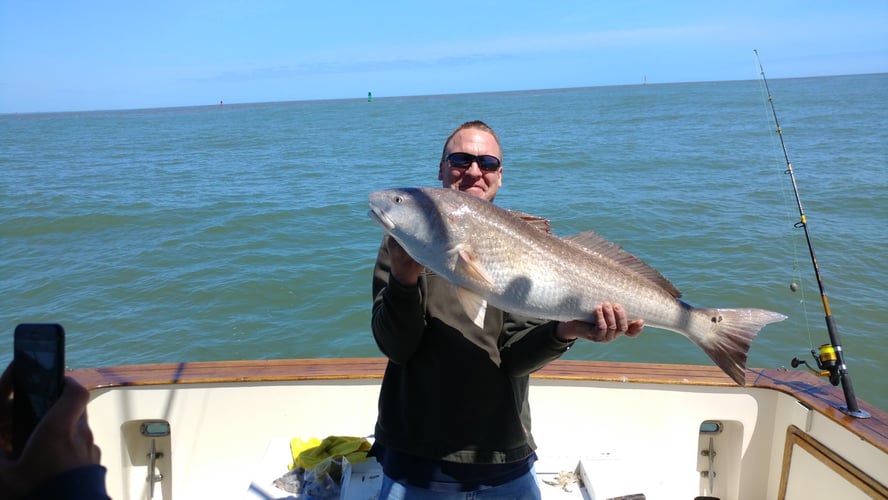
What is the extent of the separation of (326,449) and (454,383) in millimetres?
1778

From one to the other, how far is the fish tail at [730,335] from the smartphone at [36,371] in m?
2.40

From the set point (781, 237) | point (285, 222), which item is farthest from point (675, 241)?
point (285, 222)

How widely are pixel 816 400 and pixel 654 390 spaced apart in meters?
0.96

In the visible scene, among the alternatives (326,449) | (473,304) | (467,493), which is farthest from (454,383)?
(326,449)

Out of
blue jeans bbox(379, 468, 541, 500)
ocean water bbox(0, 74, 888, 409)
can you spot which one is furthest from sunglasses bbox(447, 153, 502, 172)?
ocean water bbox(0, 74, 888, 409)

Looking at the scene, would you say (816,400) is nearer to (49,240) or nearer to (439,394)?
(439,394)

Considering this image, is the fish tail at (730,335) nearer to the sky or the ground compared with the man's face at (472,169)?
nearer to the ground

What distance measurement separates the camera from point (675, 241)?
13.7 meters

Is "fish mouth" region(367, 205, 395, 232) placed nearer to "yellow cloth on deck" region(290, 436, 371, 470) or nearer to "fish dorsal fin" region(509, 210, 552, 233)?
"fish dorsal fin" region(509, 210, 552, 233)

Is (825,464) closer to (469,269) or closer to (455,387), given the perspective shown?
(455,387)

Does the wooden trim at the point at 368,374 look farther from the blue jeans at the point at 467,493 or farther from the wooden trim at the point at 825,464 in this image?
the blue jeans at the point at 467,493

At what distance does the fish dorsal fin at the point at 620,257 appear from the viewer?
2672 mm

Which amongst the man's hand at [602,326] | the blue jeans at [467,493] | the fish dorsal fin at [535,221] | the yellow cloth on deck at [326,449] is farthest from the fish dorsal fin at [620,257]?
the yellow cloth on deck at [326,449]

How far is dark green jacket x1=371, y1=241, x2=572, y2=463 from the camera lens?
2.39m
